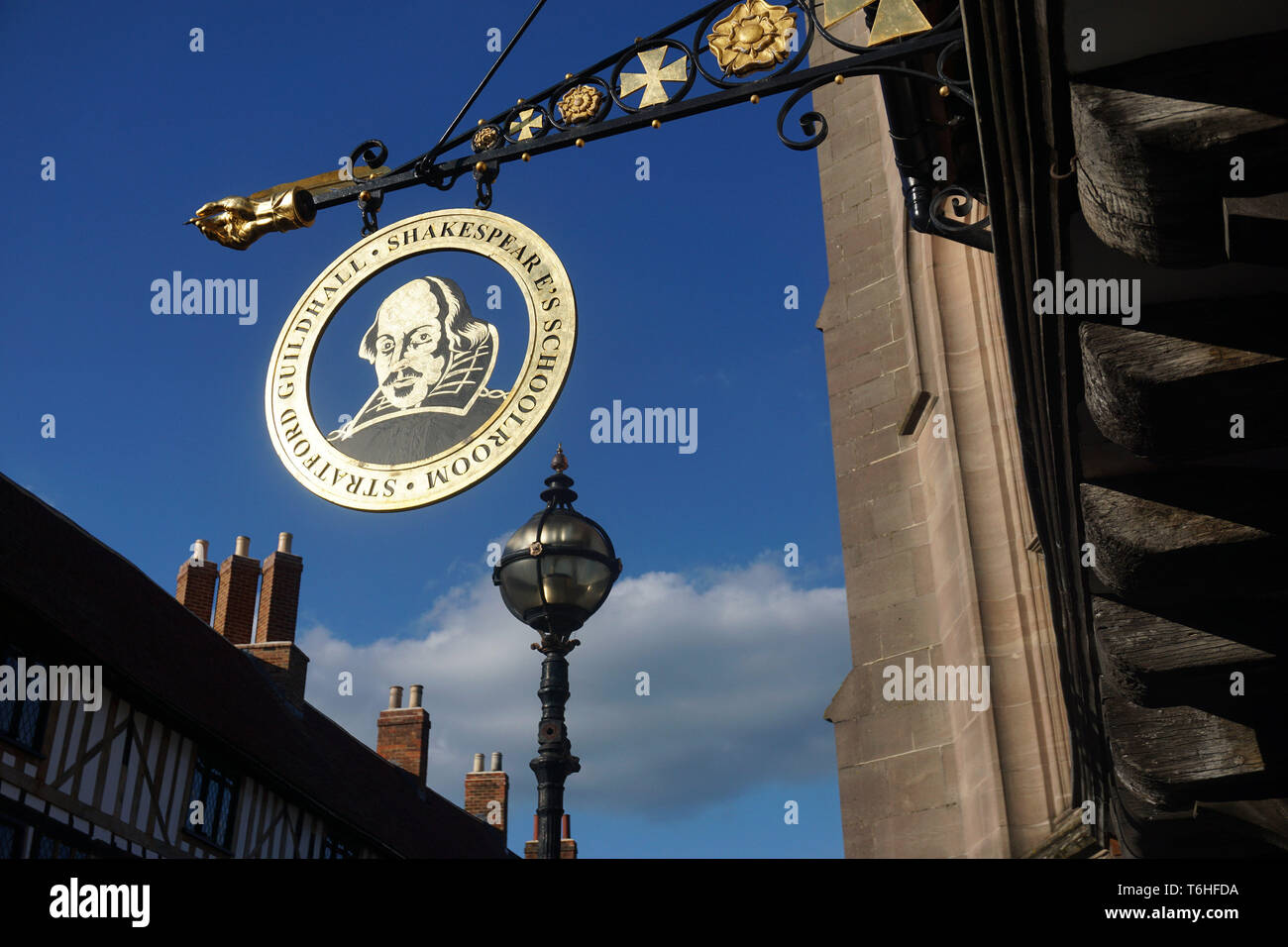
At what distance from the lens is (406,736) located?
33938 mm

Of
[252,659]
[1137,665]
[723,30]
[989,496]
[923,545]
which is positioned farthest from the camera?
[252,659]

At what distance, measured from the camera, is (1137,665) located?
479cm

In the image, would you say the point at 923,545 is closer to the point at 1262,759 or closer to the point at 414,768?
the point at 1262,759

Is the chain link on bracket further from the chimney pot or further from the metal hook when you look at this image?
the chimney pot

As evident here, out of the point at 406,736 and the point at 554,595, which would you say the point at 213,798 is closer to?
the point at 406,736

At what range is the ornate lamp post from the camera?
7.06 metres

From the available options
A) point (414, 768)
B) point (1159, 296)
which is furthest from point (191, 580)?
point (1159, 296)

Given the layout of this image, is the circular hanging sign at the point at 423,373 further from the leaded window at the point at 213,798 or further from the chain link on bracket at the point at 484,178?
the leaded window at the point at 213,798

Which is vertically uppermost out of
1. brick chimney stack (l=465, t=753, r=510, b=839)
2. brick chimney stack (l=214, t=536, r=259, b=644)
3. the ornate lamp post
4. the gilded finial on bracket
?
brick chimney stack (l=214, t=536, r=259, b=644)

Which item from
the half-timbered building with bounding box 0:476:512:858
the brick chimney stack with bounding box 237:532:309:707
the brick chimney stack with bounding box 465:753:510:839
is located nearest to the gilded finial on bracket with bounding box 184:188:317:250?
the half-timbered building with bounding box 0:476:512:858

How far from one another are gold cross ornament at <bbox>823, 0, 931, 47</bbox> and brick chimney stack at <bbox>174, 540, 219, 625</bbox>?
2682cm

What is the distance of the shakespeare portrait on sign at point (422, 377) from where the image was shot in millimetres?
5211

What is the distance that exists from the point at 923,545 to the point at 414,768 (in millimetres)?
23396

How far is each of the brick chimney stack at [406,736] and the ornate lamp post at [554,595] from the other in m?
26.9
